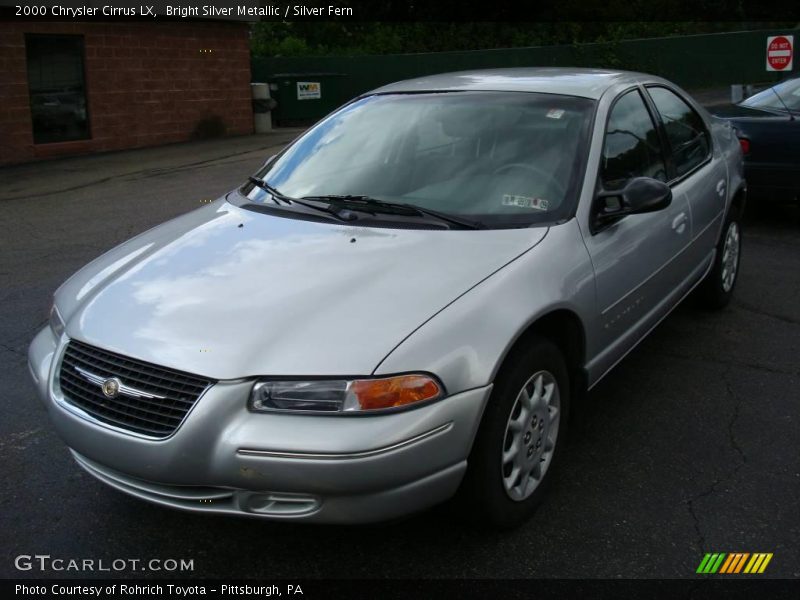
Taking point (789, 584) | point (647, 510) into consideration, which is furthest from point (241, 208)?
point (789, 584)

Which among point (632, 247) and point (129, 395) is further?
point (632, 247)

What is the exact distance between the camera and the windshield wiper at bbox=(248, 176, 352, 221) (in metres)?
3.62

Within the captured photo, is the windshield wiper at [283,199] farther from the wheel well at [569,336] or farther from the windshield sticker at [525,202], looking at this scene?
the wheel well at [569,336]

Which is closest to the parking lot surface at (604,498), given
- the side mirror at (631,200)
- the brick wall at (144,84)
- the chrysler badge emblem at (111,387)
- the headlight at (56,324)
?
the chrysler badge emblem at (111,387)

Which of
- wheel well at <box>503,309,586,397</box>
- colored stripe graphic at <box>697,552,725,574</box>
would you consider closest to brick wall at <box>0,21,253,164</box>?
wheel well at <box>503,309,586,397</box>

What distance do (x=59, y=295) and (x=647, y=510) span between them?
249 cm

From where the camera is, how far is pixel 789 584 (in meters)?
2.83

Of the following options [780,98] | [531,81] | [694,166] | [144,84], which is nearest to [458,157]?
[531,81]

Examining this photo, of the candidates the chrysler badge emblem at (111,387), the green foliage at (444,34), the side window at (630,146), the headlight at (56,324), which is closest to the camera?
the chrysler badge emblem at (111,387)

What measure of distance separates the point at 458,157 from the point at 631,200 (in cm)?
80

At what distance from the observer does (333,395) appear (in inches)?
102

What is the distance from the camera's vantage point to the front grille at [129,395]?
2643mm

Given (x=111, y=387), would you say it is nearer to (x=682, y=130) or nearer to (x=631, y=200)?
(x=631, y=200)

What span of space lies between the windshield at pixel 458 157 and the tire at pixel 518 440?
64cm
